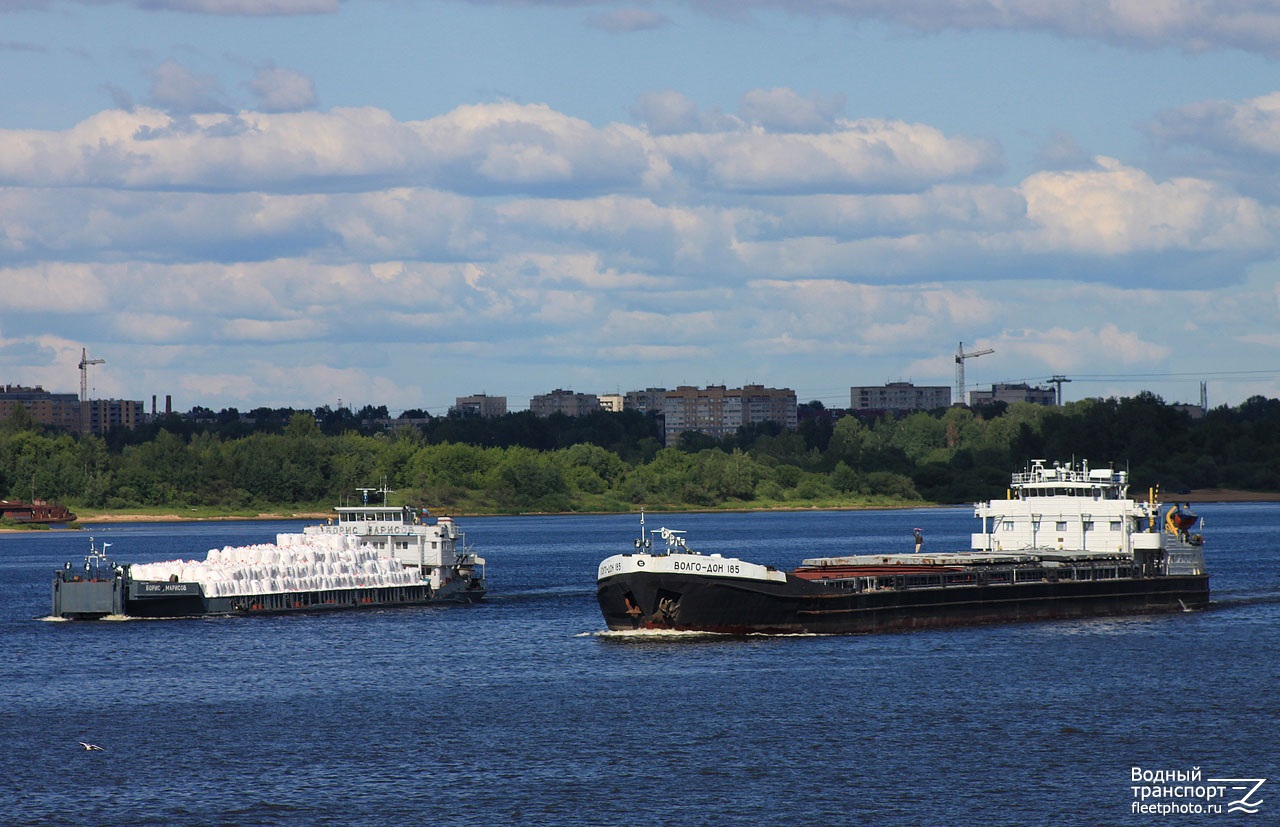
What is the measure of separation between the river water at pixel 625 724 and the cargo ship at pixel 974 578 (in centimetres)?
171

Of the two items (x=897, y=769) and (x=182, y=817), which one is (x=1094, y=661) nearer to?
(x=897, y=769)

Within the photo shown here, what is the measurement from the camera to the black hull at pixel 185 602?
3880 inches

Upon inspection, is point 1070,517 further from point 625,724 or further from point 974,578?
point 625,724

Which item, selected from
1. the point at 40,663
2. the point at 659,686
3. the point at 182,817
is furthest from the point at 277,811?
the point at 40,663

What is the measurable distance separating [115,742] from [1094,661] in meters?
43.9

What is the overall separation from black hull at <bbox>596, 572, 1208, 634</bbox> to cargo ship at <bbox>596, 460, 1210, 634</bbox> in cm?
7

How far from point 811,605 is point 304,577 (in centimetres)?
3618

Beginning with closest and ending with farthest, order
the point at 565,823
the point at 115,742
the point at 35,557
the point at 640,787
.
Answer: the point at 565,823 → the point at 640,787 → the point at 115,742 → the point at 35,557

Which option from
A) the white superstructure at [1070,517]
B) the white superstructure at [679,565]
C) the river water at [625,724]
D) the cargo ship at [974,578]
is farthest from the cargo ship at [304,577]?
the white superstructure at [1070,517]

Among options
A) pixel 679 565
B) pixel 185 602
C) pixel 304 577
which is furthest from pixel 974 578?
pixel 185 602

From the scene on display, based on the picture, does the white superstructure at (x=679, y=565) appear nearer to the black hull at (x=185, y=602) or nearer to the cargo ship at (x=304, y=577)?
the black hull at (x=185, y=602)

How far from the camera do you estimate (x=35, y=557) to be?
17912 cm

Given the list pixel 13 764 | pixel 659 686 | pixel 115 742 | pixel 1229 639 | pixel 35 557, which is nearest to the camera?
pixel 13 764

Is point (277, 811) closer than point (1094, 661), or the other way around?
point (277, 811)
